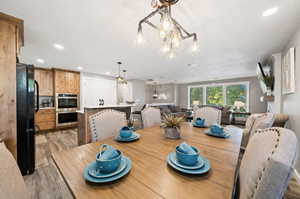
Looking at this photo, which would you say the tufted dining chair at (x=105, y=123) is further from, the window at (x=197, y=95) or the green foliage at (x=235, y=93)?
the green foliage at (x=235, y=93)

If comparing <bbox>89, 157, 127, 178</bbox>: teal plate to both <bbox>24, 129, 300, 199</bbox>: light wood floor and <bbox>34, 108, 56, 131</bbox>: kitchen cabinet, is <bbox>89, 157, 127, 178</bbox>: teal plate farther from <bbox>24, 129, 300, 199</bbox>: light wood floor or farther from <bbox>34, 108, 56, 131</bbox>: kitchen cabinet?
<bbox>34, 108, 56, 131</bbox>: kitchen cabinet

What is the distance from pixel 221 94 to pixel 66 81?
26.6 feet

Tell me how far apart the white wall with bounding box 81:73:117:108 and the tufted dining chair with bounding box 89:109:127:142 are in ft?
14.3

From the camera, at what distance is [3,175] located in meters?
0.46

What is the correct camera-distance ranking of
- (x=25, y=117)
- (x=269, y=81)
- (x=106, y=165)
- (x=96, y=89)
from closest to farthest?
(x=106, y=165)
(x=25, y=117)
(x=269, y=81)
(x=96, y=89)

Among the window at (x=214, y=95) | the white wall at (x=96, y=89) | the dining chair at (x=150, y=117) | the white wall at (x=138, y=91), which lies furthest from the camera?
the window at (x=214, y=95)

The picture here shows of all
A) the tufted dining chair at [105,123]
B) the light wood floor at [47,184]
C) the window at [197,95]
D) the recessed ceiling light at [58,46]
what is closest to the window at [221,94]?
the window at [197,95]

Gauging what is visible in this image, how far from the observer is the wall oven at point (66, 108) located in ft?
15.3

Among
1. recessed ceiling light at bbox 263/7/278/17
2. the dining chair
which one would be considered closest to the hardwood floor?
the dining chair

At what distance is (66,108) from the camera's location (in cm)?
484

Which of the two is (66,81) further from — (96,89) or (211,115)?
(211,115)

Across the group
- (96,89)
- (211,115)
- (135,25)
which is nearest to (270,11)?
(211,115)

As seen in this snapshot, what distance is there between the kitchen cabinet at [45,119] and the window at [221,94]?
7338 millimetres

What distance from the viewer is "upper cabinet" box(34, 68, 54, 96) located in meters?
4.54
